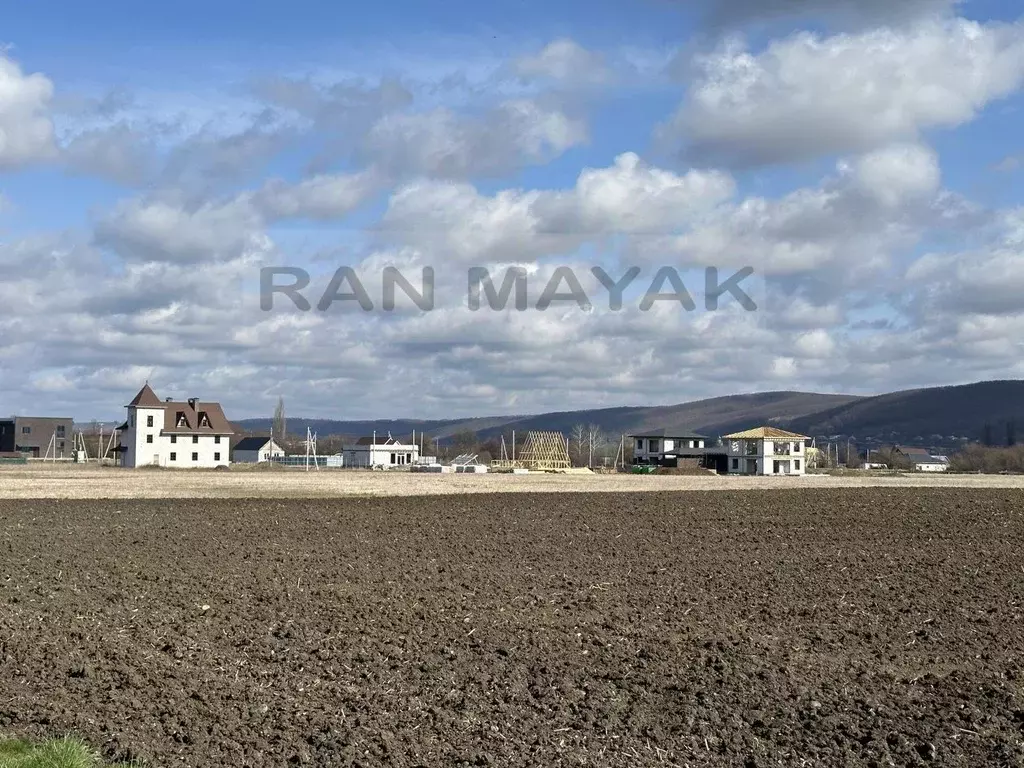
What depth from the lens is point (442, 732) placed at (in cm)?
1116

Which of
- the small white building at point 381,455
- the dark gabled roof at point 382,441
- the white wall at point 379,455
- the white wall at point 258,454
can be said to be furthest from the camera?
the white wall at point 258,454

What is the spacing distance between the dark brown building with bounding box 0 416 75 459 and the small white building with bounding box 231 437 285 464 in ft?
88.6

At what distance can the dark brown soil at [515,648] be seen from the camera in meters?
10.9

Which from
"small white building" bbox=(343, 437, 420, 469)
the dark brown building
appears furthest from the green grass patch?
the dark brown building

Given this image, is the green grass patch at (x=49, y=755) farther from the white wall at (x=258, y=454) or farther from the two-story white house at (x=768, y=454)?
the white wall at (x=258, y=454)

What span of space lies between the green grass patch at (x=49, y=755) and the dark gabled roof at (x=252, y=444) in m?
167

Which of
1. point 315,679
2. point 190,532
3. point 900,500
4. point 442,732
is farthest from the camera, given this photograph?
point 900,500

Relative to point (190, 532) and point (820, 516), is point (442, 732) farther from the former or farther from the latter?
point (820, 516)

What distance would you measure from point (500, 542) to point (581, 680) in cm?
1575

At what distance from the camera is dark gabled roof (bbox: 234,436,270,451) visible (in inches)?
6842

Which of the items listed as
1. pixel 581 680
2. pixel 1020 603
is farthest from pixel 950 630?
pixel 581 680

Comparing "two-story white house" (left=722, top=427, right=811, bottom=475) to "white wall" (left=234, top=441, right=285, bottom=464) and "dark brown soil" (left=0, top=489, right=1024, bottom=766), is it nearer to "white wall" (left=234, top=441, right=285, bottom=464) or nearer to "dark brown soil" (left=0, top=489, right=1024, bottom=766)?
"white wall" (left=234, top=441, right=285, bottom=464)

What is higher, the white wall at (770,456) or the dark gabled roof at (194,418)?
the dark gabled roof at (194,418)

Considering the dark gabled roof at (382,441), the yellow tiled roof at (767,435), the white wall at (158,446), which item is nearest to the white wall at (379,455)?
the dark gabled roof at (382,441)
